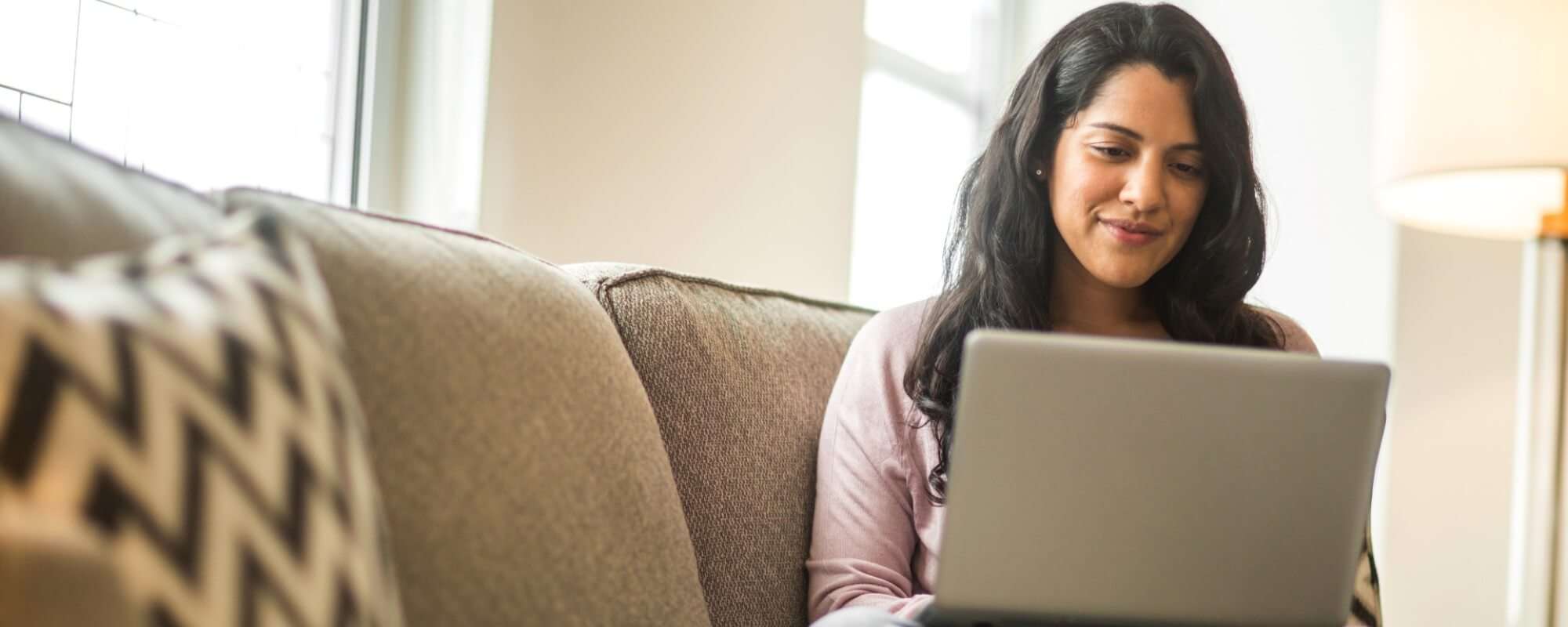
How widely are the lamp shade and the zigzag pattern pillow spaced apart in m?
1.56

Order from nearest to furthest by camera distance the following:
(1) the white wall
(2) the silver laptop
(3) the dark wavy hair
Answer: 1. (2) the silver laptop
2. (3) the dark wavy hair
3. (1) the white wall

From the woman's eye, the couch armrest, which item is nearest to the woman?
the woman's eye

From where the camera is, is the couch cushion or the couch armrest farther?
the couch cushion

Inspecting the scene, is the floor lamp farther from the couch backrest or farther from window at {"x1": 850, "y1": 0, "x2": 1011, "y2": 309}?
the couch backrest

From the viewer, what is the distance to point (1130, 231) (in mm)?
1396

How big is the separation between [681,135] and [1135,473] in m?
1.39

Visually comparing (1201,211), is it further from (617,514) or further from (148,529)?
(148,529)

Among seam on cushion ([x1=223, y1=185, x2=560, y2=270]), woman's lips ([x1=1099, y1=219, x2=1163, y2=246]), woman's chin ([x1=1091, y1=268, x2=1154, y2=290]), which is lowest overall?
woman's chin ([x1=1091, y1=268, x2=1154, y2=290])

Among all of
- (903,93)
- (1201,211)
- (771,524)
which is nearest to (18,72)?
(771,524)

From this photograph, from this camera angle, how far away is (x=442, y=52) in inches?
70.6

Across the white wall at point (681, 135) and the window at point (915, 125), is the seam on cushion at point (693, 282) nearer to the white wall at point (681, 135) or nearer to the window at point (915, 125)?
the white wall at point (681, 135)

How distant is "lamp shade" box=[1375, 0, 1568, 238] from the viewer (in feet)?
5.38

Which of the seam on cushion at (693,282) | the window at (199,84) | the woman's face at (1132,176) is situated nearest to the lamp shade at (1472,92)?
the woman's face at (1132,176)

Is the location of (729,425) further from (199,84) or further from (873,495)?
(199,84)
